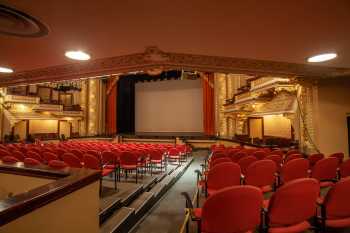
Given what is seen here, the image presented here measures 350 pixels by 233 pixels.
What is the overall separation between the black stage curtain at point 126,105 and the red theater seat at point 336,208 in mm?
17272

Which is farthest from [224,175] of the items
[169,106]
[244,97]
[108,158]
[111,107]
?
[111,107]

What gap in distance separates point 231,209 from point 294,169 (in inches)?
79.2

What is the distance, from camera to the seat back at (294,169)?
119 inches

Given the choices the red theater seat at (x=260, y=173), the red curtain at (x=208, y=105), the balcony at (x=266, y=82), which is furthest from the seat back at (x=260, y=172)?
the red curtain at (x=208, y=105)

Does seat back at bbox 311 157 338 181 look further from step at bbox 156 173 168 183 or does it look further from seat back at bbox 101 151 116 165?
seat back at bbox 101 151 116 165

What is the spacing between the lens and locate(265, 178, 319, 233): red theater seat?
1692 mm

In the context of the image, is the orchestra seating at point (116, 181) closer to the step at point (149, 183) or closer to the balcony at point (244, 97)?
the step at point (149, 183)

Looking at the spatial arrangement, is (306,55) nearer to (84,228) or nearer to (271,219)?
(271,219)

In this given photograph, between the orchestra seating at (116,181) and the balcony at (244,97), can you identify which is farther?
the balcony at (244,97)

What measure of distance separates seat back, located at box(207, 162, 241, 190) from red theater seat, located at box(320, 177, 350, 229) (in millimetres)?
1117

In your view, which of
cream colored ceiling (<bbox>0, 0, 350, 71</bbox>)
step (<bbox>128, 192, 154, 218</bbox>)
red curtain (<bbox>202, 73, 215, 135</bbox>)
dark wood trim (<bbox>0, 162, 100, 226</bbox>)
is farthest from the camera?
red curtain (<bbox>202, 73, 215, 135</bbox>)

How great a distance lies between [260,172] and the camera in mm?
2932

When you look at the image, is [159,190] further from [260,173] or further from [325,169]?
[325,169]

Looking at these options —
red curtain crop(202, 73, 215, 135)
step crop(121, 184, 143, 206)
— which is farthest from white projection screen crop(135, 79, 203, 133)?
step crop(121, 184, 143, 206)
